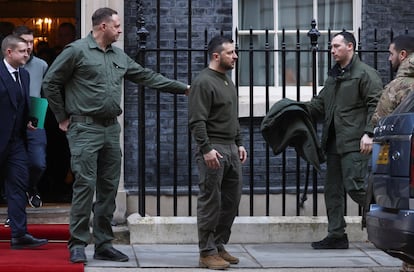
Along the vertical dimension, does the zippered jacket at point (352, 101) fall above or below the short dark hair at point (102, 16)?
below

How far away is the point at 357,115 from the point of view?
917 centimetres

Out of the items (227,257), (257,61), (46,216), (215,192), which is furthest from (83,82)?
(257,61)

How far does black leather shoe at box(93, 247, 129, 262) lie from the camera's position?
854 cm

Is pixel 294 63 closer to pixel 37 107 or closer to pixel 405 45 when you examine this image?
pixel 405 45

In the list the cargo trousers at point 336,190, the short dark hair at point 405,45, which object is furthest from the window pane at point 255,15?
the short dark hair at point 405,45

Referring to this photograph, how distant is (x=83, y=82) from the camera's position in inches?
325

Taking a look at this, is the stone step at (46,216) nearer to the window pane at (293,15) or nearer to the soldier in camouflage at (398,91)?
the window pane at (293,15)

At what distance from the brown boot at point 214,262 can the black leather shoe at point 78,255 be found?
0.93m

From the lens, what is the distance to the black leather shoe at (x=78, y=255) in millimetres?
8273

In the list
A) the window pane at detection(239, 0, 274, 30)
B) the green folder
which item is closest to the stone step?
the green folder

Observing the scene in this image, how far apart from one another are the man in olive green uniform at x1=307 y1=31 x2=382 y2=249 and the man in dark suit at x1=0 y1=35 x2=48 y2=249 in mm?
2605

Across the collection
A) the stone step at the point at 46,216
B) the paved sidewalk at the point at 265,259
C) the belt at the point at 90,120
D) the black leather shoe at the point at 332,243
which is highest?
the belt at the point at 90,120

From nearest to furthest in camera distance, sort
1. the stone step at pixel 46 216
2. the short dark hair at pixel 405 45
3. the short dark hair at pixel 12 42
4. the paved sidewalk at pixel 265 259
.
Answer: the paved sidewalk at pixel 265 259, the short dark hair at pixel 405 45, the short dark hair at pixel 12 42, the stone step at pixel 46 216

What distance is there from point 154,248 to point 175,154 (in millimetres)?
997
